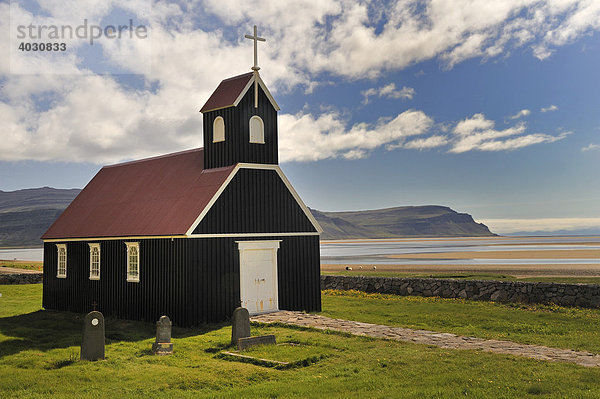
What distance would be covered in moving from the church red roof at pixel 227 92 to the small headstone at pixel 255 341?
1046 centimetres

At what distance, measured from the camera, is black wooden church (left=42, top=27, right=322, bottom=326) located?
69.4 ft

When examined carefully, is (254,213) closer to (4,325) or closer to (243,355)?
(243,355)

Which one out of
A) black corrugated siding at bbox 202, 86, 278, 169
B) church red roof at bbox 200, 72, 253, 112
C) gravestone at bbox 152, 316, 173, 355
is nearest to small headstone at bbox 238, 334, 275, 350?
gravestone at bbox 152, 316, 173, 355

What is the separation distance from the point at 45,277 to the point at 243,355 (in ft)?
57.5

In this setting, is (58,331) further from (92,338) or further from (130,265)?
(92,338)

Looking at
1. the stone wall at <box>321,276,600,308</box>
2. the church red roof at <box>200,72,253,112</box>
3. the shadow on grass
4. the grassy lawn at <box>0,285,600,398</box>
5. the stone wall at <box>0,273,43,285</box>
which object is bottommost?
the grassy lawn at <box>0,285,600,398</box>

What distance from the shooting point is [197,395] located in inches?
470

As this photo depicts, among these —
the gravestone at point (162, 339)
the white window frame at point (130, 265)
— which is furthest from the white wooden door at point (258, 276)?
the gravestone at point (162, 339)

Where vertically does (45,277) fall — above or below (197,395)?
above

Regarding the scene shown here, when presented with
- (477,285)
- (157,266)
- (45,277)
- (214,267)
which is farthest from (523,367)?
(45,277)

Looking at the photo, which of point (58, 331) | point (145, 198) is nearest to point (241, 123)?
point (145, 198)

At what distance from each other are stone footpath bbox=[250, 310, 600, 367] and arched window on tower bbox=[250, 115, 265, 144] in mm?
7368

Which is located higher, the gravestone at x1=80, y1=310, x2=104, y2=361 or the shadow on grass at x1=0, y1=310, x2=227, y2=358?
the gravestone at x1=80, y1=310, x2=104, y2=361

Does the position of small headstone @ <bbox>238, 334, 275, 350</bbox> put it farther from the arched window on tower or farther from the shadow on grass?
the arched window on tower
